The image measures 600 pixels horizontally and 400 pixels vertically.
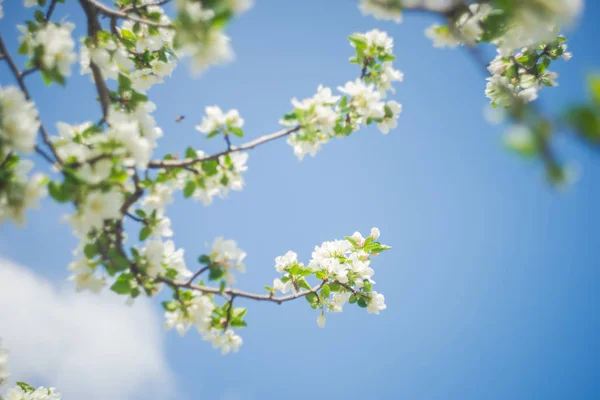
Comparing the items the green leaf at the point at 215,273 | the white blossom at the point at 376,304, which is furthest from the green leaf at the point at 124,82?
the white blossom at the point at 376,304

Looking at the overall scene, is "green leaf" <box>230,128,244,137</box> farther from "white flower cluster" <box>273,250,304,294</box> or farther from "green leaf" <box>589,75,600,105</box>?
"green leaf" <box>589,75,600,105</box>

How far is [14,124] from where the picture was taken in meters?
2.15

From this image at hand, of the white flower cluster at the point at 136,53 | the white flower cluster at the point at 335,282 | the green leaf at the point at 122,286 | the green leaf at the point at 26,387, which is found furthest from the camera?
the green leaf at the point at 26,387

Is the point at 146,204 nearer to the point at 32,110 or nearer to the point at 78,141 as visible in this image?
the point at 78,141

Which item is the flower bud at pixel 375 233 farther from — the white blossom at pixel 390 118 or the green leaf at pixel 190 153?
the green leaf at pixel 190 153

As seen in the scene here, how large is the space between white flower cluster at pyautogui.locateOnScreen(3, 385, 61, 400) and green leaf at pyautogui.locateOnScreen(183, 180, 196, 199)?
476 centimetres

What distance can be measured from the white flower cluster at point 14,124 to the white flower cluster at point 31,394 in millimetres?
4692

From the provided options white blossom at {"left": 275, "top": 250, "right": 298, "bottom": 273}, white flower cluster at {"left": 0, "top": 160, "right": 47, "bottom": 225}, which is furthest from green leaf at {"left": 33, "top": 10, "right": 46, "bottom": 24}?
white blossom at {"left": 275, "top": 250, "right": 298, "bottom": 273}

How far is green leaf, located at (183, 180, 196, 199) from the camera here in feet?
9.16

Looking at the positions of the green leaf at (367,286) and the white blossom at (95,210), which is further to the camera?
the green leaf at (367,286)

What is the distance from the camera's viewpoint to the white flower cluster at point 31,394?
461 centimetres

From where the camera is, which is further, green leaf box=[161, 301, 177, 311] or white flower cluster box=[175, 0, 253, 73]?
green leaf box=[161, 301, 177, 311]

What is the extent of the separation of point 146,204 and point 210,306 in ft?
3.88

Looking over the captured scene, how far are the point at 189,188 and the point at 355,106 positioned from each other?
1.83m
